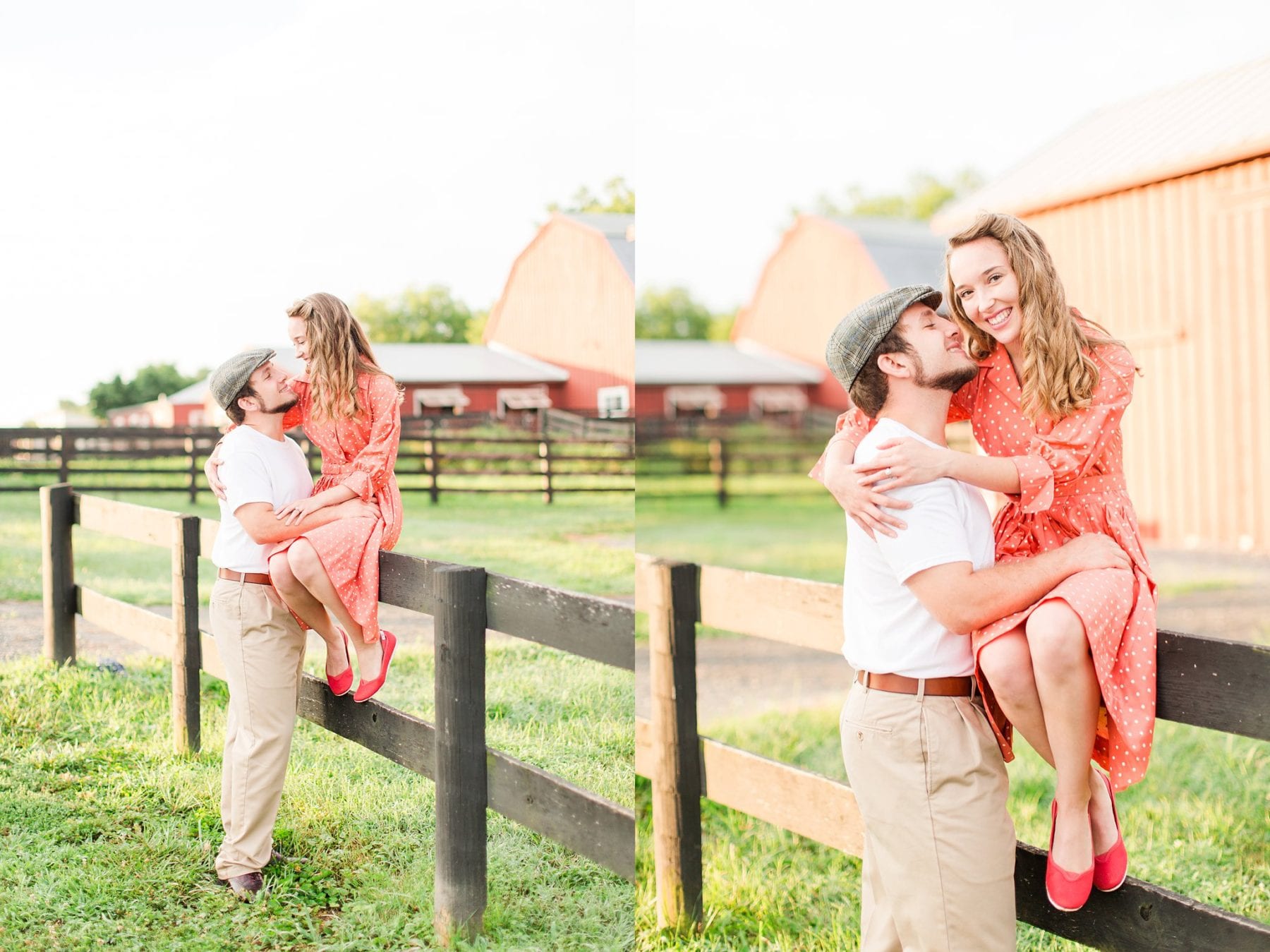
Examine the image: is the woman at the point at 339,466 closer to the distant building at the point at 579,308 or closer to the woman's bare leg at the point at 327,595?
the woman's bare leg at the point at 327,595

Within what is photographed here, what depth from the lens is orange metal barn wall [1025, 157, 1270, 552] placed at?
940cm

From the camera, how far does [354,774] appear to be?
2.74 m

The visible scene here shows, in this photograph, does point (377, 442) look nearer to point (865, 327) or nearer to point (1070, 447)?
point (865, 327)

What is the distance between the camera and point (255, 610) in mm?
2510

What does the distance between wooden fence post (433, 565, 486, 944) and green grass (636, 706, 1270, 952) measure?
54 cm

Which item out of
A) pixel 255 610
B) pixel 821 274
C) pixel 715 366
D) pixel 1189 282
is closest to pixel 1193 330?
pixel 1189 282

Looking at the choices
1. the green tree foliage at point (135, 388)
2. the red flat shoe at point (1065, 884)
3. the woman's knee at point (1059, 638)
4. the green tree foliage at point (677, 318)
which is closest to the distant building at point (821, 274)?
the green tree foliage at point (677, 318)

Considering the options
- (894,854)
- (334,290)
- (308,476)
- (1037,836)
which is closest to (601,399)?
(334,290)

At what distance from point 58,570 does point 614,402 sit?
166 centimetres

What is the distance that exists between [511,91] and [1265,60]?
9.37 metres

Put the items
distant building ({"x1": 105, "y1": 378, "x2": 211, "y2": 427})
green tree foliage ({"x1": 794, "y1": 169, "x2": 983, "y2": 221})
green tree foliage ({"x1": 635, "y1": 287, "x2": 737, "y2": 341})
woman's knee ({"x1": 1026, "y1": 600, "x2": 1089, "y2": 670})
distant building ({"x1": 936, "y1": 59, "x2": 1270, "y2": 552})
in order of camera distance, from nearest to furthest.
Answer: woman's knee ({"x1": 1026, "y1": 600, "x2": 1089, "y2": 670}), distant building ({"x1": 105, "y1": 378, "x2": 211, "y2": 427}), distant building ({"x1": 936, "y1": 59, "x2": 1270, "y2": 552}), green tree foliage ({"x1": 635, "y1": 287, "x2": 737, "y2": 341}), green tree foliage ({"x1": 794, "y1": 169, "x2": 983, "y2": 221})

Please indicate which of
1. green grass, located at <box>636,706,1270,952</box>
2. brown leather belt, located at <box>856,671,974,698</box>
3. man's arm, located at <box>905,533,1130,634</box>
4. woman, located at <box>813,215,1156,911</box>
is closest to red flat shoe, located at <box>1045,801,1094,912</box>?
woman, located at <box>813,215,1156,911</box>

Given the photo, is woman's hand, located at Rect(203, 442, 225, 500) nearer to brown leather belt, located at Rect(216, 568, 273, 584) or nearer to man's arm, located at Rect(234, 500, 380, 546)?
man's arm, located at Rect(234, 500, 380, 546)

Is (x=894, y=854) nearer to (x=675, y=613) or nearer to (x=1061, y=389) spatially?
(x=1061, y=389)
